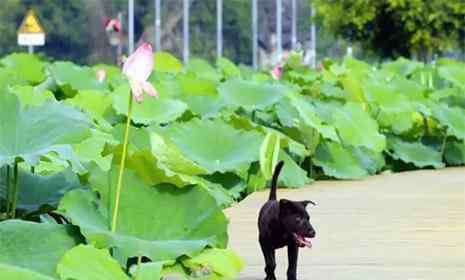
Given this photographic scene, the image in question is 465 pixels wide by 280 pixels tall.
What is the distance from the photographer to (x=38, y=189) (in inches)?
54.6

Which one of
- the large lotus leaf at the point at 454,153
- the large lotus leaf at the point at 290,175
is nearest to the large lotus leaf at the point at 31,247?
the large lotus leaf at the point at 290,175

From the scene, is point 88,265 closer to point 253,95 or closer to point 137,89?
point 137,89

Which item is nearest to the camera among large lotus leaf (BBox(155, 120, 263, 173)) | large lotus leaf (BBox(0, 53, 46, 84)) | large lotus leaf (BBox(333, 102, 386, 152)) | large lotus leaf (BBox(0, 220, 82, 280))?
large lotus leaf (BBox(0, 220, 82, 280))

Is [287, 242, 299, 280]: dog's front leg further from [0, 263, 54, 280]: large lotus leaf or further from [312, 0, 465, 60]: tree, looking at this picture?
[312, 0, 465, 60]: tree

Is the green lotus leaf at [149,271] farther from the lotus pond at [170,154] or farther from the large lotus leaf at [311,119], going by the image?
the large lotus leaf at [311,119]

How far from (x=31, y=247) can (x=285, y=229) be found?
28cm

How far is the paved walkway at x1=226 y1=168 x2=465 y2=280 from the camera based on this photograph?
1632 mm

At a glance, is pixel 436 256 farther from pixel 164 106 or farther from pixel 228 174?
pixel 164 106

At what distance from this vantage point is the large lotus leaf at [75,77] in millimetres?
3466

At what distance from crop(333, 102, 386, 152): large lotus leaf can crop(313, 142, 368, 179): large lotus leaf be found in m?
0.05

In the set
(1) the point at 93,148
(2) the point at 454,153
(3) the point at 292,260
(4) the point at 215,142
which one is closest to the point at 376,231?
(4) the point at 215,142

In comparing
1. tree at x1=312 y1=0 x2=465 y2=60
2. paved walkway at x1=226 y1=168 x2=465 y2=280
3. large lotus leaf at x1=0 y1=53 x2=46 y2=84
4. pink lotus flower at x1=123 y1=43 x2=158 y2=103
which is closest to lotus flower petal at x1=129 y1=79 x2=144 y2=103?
pink lotus flower at x1=123 y1=43 x2=158 y2=103

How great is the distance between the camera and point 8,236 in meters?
1.22

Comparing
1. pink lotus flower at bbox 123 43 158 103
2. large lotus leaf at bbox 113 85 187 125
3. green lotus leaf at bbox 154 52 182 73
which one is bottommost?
green lotus leaf at bbox 154 52 182 73
